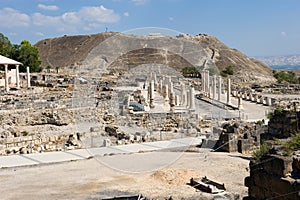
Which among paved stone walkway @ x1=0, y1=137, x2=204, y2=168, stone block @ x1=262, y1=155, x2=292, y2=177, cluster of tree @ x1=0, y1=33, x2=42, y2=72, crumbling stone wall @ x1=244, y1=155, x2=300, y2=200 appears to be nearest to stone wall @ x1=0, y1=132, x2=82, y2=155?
paved stone walkway @ x1=0, y1=137, x2=204, y2=168

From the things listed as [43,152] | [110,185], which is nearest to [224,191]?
[110,185]

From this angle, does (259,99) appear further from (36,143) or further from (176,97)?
(36,143)

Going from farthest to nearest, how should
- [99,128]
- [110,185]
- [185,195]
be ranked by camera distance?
[99,128], [110,185], [185,195]

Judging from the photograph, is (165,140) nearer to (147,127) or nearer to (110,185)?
(147,127)

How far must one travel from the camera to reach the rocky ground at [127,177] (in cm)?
875

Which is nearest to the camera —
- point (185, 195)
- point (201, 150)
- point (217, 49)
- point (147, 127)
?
point (185, 195)

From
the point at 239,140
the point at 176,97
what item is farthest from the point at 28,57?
the point at 239,140

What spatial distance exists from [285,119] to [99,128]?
849 cm

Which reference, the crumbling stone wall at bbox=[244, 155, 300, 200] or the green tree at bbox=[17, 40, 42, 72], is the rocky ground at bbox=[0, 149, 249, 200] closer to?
the crumbling stone wall at bbox=[244, 155, 300, 200]

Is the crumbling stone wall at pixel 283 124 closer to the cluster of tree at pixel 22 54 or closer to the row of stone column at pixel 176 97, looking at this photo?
the row of stone column at pixel 176 97

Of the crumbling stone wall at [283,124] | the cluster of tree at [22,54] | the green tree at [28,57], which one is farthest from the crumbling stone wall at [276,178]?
the green tree at [28,57]

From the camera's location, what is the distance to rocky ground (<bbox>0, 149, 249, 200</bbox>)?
344 inches

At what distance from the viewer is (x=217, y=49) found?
11731cm

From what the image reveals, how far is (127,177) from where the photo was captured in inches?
396
